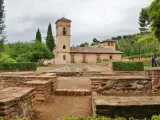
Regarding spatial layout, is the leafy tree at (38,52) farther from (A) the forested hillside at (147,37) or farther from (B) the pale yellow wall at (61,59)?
(A) the forested hillside at (147,37)

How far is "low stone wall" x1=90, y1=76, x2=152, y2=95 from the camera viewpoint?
21.6ft

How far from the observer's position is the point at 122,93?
21.6 ft

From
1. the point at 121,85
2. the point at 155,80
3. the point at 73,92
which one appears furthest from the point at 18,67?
the point at 155,80

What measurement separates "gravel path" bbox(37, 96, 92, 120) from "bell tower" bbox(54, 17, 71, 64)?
137 ft

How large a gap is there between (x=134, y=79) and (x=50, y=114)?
113 inches

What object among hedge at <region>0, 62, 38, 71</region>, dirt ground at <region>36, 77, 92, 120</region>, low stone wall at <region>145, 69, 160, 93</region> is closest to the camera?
dirt ground at <region>36, 77, 92, 120</region>

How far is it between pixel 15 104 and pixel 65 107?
2180mm

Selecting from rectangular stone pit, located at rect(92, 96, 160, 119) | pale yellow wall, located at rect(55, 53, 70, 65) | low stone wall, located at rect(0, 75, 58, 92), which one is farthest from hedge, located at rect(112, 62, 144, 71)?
pale yellow wall, located at rect(55, 53, 70, 65)

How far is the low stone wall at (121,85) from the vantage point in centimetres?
659

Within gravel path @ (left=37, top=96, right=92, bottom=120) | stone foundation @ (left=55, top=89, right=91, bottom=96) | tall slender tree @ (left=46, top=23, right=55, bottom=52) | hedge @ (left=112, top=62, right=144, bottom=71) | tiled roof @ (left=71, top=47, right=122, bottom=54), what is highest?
tall slender tree @ (left=46, top=23, right=55, bottom=52)

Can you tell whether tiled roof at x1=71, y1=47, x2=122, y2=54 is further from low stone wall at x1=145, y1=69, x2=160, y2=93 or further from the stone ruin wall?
low stone wall at x1=145, y1=69, x2=160, y2=93

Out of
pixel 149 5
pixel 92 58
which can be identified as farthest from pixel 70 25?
pixel 149 5

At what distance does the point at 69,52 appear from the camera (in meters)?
50.9

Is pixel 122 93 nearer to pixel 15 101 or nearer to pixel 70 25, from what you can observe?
A: pixel 15 101
